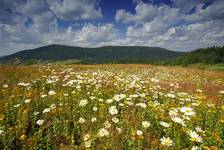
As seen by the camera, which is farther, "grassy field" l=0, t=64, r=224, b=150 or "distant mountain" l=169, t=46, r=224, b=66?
"distant mountain" l=169, t=46, r=224, b=66

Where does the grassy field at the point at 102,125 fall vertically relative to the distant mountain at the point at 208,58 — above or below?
above

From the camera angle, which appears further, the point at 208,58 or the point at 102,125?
the point at 208,58

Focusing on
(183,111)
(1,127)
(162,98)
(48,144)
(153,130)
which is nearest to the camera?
(48,144)

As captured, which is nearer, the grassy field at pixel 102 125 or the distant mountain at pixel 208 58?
the grassy field at pixel 102 125

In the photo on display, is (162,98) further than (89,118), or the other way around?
(162,98)

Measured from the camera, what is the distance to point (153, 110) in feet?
15.6

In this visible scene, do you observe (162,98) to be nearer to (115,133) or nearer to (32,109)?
(115,133)

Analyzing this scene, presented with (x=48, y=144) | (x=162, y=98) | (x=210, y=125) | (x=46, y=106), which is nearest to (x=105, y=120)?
(x=48, y=144)

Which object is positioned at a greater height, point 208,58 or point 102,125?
point 102,125

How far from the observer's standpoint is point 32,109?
4699mm

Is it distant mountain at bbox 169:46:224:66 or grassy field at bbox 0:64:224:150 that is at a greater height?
grassy field at bbox 0:64:224:150

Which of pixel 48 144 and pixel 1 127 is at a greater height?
pixel 1 127

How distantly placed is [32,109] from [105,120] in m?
2.02

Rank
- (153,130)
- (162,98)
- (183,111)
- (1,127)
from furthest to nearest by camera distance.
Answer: (162,98), (183,111), (153,130), (1,127)
